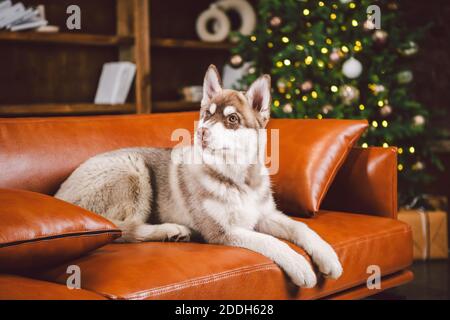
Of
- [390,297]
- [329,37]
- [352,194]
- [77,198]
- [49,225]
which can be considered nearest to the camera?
[49,225]

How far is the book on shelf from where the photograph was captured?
358 cm

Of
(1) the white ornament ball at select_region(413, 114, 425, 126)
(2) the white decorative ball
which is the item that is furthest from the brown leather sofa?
(1) the white ornament ball at select_region(413, 114, 425, 126)

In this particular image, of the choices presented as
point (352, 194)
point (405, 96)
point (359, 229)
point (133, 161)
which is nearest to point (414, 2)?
point (405, 96)

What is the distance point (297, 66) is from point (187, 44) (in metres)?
1.07

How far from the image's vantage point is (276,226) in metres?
2.09

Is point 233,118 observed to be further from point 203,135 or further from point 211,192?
point 211,192

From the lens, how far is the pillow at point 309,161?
2.31m

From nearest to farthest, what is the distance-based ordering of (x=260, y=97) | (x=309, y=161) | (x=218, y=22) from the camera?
(x=260, y=97)
(x=309, y=161)
(x=218, y=22)

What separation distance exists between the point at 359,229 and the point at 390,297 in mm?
752

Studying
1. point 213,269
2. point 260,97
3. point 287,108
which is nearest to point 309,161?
point 260,97

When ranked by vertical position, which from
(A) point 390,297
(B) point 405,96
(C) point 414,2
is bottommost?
(A) point 390,297

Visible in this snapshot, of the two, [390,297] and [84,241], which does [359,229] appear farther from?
[84,241]

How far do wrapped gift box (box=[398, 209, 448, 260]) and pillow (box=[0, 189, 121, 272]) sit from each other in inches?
99.8

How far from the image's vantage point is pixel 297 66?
149 inches
